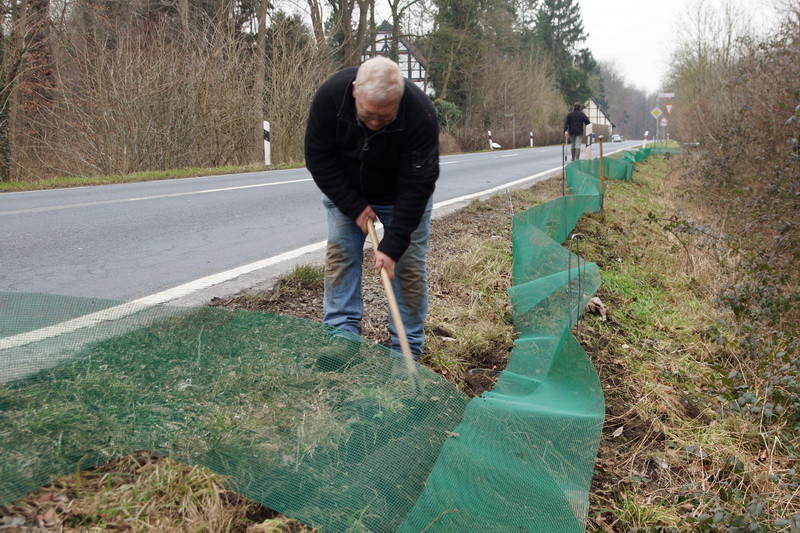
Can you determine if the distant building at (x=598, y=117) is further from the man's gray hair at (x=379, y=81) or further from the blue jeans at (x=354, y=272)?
the man's gray hair at (x=379, y=81)

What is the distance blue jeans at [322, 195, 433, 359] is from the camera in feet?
10.8

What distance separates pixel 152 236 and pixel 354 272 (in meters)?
3.20

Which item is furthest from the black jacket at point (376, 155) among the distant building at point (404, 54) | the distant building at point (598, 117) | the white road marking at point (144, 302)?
the distant building at point (598, 117)

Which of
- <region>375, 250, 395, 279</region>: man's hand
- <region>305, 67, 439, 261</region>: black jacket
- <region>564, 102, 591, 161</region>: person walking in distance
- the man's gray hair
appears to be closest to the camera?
the man's gray hair

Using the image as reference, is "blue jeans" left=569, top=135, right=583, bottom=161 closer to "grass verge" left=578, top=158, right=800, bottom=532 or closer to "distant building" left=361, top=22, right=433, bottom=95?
"distant building" left=361, top=22, right=433, bottom=95

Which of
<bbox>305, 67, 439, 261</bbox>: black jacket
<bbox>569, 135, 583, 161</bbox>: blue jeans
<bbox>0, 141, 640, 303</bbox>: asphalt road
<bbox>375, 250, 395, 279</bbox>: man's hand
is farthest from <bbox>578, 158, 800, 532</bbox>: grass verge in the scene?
<bbox>569, 135, 583, 161</bbox>: blue jeans

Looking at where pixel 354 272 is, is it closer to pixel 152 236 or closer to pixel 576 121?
pixel 152 236

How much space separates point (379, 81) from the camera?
263 cm

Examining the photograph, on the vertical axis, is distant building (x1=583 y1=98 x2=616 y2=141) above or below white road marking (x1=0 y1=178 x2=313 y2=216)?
above

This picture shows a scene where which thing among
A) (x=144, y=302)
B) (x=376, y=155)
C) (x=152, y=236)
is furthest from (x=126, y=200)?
(x=376, y=155)

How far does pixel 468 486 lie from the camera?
2.22m

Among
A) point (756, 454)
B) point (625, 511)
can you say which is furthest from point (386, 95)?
point (756, 454)

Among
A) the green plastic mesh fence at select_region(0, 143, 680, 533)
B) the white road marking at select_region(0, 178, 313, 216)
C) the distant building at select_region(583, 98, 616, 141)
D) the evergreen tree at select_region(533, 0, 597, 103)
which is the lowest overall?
the green plastic mesh fence at select_region(0, 143, 680, 533)

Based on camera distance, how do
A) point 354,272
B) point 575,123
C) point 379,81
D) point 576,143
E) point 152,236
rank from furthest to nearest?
1. point 576,143
2. point 575,123
3. point 152,236
4. point 354,272
5. point 379,81
